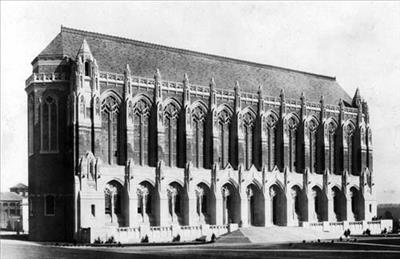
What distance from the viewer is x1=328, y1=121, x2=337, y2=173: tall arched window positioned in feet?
249

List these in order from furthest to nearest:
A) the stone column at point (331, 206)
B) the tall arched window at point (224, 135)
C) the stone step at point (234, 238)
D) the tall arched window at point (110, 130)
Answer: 1. the stone column at point (331, 206)
2. the tall arched window at point (224, 135)
3. the tall arched window at point (110, 130)
4. the stone step at point (234, 238)

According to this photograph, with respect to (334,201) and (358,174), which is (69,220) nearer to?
(334,201)

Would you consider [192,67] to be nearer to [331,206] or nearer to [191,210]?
[191,210]

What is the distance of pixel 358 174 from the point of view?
7806 cm

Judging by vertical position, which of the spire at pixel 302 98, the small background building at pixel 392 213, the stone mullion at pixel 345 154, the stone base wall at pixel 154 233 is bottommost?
the small background building at pixel 392 213

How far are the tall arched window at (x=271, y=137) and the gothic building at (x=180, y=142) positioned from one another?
136 mm

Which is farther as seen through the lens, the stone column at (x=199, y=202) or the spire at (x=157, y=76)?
the stone column at (x=199, y=202)

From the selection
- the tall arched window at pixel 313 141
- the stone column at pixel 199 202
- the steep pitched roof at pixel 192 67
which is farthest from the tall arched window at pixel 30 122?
the tall arched window at pixel 313 141

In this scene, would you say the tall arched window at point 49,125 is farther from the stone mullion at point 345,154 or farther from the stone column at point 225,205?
the stone mullion at point 345,154

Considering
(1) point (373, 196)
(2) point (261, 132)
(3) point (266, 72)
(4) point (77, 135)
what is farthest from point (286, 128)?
(4) point (77, 135)

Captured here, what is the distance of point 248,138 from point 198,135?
6988 mm

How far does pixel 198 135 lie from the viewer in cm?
6359

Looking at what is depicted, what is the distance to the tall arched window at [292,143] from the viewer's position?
71.9 m

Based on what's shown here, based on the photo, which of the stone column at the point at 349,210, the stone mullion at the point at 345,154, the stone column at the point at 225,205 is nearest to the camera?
the stone column at the point at 225,205
